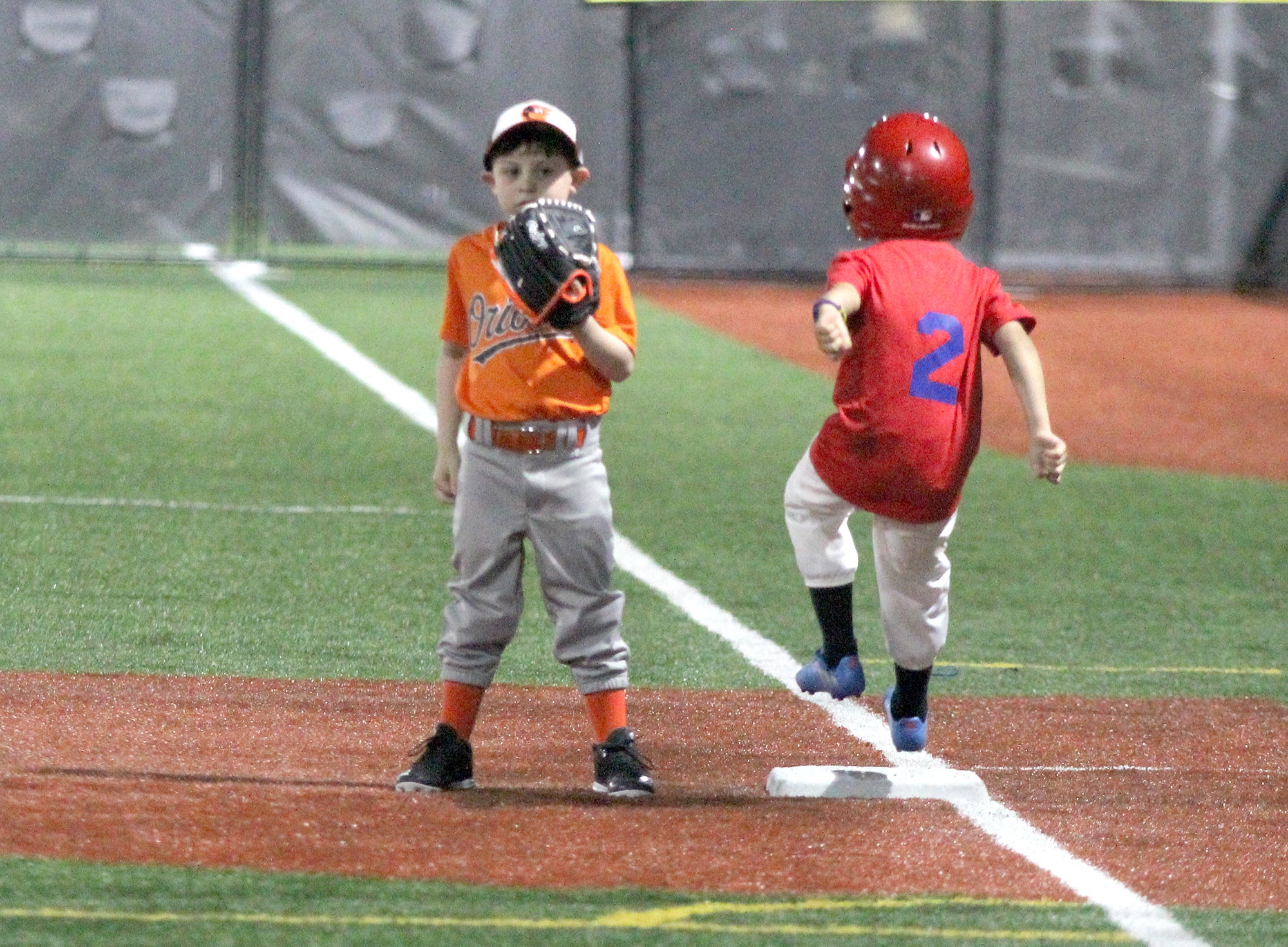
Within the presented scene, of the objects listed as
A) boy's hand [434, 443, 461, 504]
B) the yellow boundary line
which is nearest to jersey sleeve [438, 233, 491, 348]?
boy's hand [434, 443, 461, 504]

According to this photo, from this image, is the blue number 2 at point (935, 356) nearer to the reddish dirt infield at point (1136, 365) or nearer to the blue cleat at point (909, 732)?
the blue cleat at point (909, 732)

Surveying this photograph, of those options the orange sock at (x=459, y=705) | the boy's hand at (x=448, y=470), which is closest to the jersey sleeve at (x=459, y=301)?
the boy's hand at (x=448, y=470)

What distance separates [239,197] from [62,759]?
12394 mm

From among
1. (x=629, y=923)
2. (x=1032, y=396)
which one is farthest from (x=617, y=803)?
(x=1032, y=396)

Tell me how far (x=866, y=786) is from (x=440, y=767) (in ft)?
2.88

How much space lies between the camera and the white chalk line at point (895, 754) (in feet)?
11.8

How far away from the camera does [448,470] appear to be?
429cm

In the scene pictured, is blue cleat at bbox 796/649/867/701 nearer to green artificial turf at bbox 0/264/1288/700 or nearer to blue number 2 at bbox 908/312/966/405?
blue number 2 at bbox 908/312/966/405

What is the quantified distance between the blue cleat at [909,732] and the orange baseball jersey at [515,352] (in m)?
0.94

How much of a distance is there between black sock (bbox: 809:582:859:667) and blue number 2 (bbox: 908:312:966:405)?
0.49m

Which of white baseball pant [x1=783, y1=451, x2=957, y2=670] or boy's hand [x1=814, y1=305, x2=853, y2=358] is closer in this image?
boy's hand [x1=814, y1=305, x2=853, y2=358]

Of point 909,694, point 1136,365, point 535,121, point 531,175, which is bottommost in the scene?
point 909,694

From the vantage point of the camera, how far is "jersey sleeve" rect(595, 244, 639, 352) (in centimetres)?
422

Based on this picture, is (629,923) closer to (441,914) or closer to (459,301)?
(441,914)
